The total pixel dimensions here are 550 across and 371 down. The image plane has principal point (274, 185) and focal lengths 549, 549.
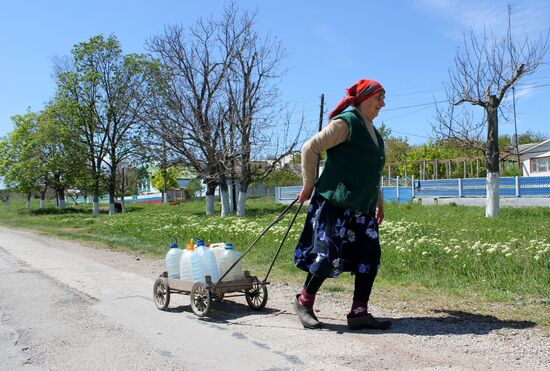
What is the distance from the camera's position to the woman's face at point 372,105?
466 centimetres

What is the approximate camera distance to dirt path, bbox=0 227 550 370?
378 cm

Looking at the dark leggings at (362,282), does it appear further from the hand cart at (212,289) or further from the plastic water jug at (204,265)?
the plastic water jug at (204,265)

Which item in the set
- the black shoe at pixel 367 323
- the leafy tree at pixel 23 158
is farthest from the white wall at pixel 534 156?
the black shoe at pixel 367 323

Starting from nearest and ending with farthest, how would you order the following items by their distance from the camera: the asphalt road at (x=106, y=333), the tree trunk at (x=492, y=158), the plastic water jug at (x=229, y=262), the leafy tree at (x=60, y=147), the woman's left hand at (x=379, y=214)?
1. the asphalt road at (x=106, y=333)
2. the woman's left hand at (x=379, y=214)
3. the plastic water jug at (x=229, y=262)
4. the tree trunk at (x=492, y=158)
5. the leafy tree at (x=60, y=147)

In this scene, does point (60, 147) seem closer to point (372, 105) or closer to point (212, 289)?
point (212, 289)

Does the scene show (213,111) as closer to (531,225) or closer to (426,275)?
(531,225)

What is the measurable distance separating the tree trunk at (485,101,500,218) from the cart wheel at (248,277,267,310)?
15211 millimetres

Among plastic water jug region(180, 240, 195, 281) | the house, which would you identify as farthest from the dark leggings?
the house

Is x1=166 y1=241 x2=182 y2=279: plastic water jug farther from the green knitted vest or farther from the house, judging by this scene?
the house

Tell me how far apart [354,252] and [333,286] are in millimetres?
2571

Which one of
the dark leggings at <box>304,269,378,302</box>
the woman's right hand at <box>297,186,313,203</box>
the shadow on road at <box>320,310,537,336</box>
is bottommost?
the shadow on road at <box>320,310,537,336</box>

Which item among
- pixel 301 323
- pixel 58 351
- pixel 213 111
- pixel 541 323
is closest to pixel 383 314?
pixel 301 323

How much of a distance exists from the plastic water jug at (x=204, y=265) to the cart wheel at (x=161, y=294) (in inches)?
16.8

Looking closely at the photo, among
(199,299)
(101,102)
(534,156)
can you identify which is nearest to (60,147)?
(101,102)
